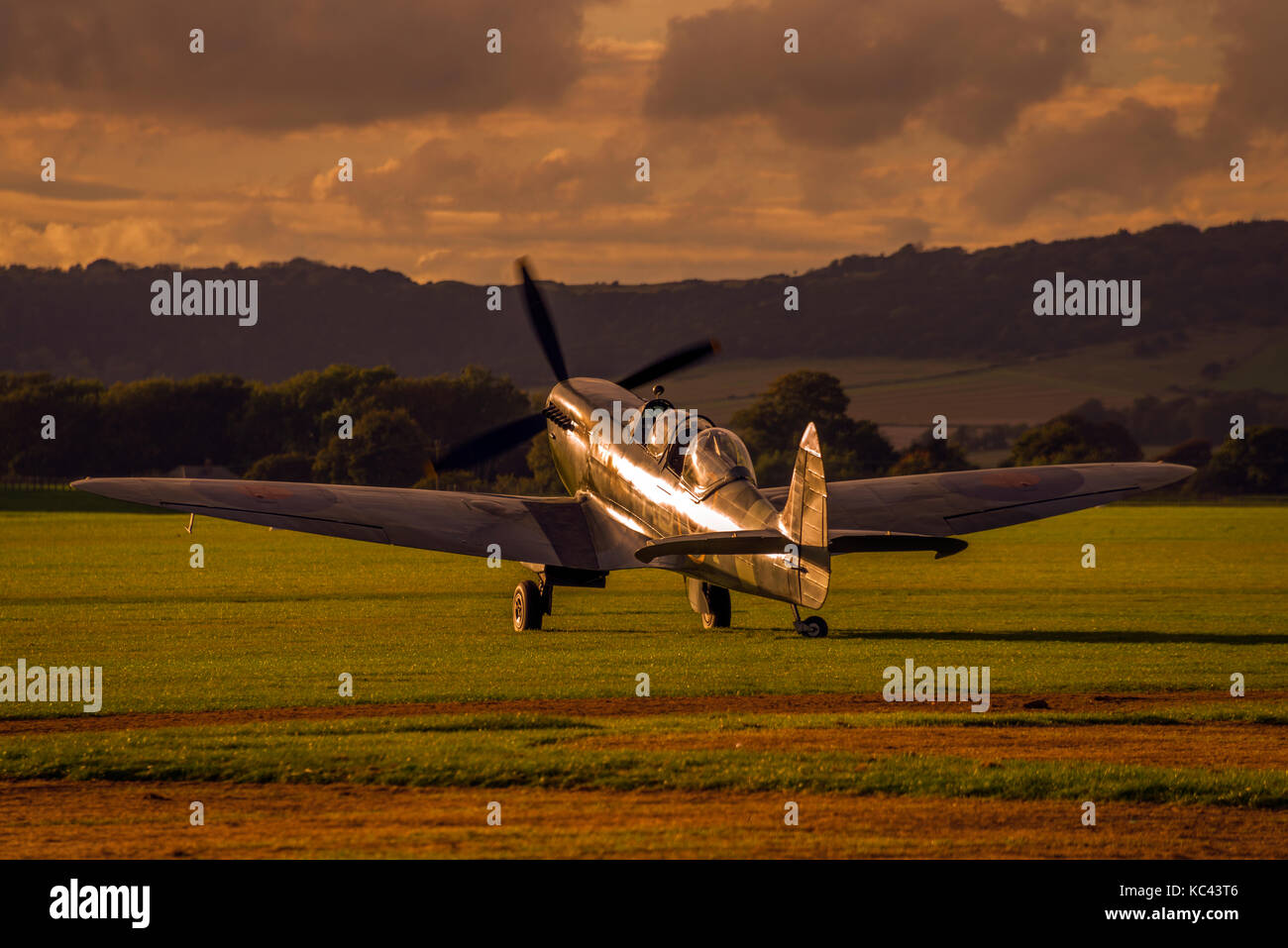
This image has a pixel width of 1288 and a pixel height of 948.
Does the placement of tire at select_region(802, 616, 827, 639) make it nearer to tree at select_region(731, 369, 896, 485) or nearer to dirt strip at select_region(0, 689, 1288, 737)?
dirt strip at select_region(0, 689, 1288, 737)

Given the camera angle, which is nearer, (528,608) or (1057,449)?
(528,608)

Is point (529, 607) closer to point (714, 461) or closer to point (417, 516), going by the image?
point (417, 516)

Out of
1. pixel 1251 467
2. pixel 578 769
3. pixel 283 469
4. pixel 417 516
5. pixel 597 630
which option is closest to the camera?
pixel 578 769

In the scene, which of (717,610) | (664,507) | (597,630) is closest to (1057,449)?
(717,610)

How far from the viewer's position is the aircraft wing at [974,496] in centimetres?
2655

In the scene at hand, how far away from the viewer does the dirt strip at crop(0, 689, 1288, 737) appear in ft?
50.1

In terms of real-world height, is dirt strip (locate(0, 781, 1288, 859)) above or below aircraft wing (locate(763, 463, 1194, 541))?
below

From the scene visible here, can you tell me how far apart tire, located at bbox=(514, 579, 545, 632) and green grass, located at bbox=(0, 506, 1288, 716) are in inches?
19.6

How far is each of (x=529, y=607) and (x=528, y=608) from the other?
0.02 meters

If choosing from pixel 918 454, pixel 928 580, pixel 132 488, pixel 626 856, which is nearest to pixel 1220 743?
pixel 626 856

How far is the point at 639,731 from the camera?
1438 cm

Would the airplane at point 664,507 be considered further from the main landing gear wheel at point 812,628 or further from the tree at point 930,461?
the tree at point 930,461

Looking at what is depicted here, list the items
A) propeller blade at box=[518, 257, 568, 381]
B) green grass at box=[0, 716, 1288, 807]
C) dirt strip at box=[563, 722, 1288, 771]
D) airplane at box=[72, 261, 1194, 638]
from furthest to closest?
propeller blade at box=[518, 257, 568, 381] < airplane at box=[72, 261, 1194, 638] < dirt strip at box=[563, 722, 1288, 771] < green grass at box=[0, 716, 1288, 807]

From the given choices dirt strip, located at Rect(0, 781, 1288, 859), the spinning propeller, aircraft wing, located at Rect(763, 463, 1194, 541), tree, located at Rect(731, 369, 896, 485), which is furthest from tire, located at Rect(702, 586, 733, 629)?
tree, located at Rect(731, 369, 896, 485)
